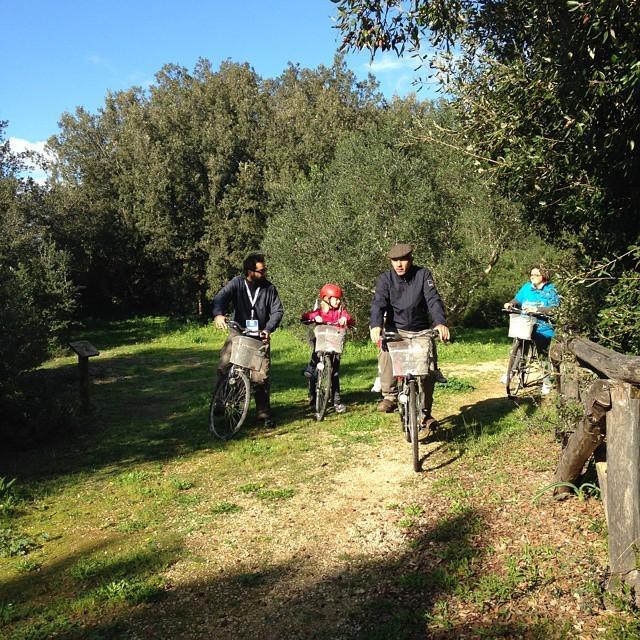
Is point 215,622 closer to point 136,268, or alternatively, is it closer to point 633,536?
point 633,536

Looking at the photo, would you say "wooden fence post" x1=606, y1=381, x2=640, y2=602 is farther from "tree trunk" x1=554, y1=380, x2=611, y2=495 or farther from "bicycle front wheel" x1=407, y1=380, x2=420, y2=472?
"bicycle front wheel" x1=407, y1=380, x2=420, y2=472

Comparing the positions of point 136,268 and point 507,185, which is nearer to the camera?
point 507,185

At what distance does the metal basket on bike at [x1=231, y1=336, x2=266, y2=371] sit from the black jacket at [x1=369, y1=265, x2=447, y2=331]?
5.52ft

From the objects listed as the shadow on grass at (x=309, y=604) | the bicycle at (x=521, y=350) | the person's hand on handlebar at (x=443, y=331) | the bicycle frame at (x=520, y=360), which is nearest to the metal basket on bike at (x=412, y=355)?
the person's hand on handlebar at (x=443, y=331)

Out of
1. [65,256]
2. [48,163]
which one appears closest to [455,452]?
[65,256]

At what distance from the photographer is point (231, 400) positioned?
25.6 feet

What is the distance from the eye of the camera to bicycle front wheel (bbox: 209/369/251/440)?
25.2 ft

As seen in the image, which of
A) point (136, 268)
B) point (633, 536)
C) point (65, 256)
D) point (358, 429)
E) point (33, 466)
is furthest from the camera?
point (136, 268)

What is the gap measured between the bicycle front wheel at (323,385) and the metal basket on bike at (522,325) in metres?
2.82

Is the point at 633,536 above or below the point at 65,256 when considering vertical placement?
below

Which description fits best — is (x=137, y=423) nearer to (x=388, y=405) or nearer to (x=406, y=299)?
(x=388, y=405)

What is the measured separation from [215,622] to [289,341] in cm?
1701

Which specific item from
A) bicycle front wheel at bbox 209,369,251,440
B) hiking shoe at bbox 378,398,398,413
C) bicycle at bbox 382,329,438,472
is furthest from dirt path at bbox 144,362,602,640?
bicycle front wheel at bbox 209,369,251,440

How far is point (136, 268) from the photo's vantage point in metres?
30.0
